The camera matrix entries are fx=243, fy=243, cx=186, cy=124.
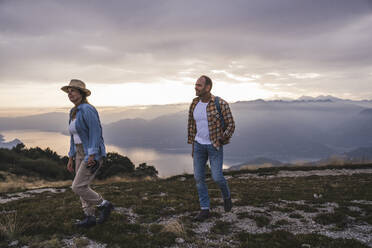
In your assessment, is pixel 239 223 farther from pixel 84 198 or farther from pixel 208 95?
pixel 84 198

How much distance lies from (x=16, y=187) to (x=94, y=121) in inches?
532

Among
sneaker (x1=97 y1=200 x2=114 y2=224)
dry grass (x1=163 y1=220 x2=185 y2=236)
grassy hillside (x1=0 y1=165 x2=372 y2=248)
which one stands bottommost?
grassy hillside (x1=0 y1=165 x2=372 y2=248)

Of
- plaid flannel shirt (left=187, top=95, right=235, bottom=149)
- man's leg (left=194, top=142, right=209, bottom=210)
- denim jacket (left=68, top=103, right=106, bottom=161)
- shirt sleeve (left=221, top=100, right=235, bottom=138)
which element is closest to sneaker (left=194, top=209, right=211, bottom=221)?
man's leg (left=194, top=142, right=209, bottom=210)

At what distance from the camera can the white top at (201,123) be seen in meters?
6.04

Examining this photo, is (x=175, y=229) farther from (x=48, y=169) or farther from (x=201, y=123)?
(x=48, y=169)

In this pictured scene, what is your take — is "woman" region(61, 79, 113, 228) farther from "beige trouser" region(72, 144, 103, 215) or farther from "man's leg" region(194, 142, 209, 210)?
"man's leg" region(194, 142, 209, 210)

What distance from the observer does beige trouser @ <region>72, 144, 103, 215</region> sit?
17.8 ft

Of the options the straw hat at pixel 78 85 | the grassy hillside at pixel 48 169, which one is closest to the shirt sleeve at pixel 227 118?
the straw hat at pixel 78 85

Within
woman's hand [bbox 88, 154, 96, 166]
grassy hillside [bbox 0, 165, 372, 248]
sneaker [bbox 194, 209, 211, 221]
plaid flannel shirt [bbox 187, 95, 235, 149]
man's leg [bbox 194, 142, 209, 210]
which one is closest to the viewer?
grassy hillside [bbox 0, 165, 372, 248]

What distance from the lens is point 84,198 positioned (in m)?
5.67

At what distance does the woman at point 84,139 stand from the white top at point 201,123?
7.66 feet

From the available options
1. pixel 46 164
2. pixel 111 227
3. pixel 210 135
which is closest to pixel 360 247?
pixel 210 135

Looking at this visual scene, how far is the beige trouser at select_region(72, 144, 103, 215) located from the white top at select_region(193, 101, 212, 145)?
107 inches

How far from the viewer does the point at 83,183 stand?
5457 millimetres
